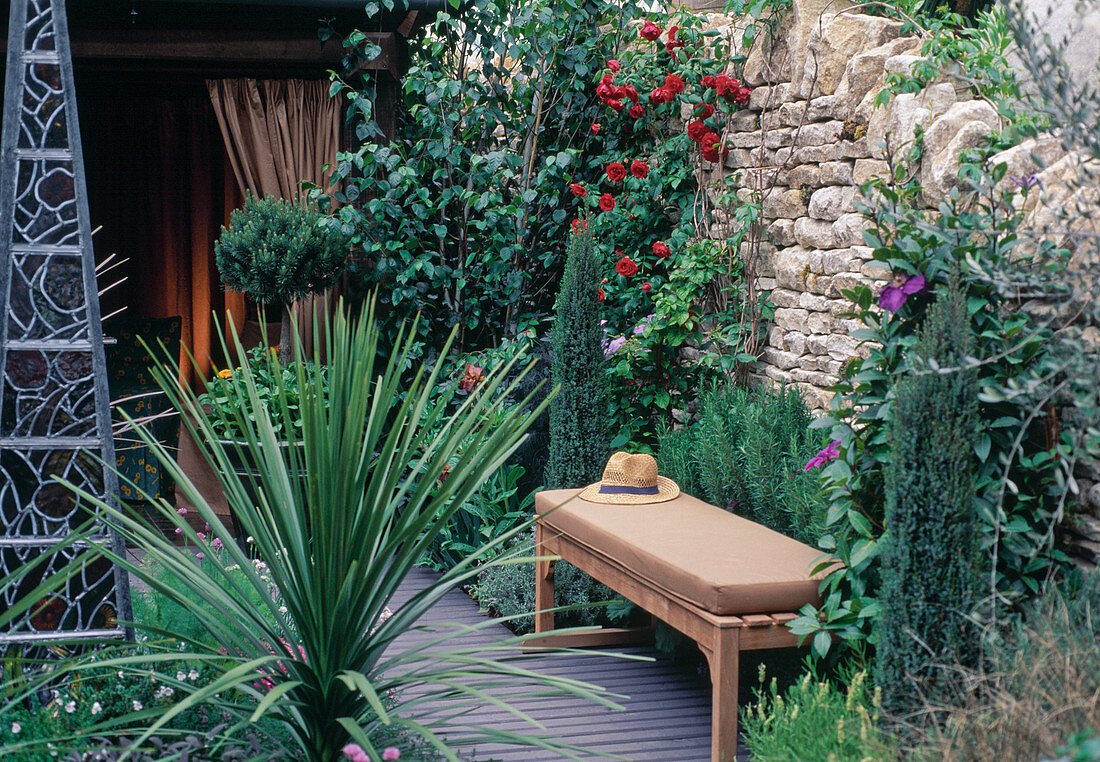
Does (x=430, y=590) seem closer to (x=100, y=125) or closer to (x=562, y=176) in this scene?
(x=562, y=176)

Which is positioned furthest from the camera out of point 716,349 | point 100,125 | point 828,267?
point 100,125

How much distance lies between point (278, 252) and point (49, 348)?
258 cm

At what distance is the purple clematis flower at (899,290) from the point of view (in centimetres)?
238

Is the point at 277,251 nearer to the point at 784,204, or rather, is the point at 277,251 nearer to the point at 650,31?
the point at 650,31

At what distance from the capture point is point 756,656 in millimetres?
3289

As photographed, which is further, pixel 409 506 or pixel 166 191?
pixel 166 191

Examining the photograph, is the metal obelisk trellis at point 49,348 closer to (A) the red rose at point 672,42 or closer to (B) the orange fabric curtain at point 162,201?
(A) the red rose at point 672,42

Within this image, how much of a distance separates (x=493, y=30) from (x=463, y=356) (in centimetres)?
178

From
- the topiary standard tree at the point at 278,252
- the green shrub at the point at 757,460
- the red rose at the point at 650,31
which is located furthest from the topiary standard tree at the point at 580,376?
the topiary standard tree at the point at 278,252

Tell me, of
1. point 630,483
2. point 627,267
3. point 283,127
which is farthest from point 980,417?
point 283,127

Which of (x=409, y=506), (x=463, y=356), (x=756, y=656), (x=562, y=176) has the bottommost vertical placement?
(x=756, y=656)

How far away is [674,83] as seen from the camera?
174 inches

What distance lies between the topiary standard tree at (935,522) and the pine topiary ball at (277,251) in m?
3.33

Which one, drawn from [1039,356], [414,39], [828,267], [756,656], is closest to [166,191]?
[414,39]
